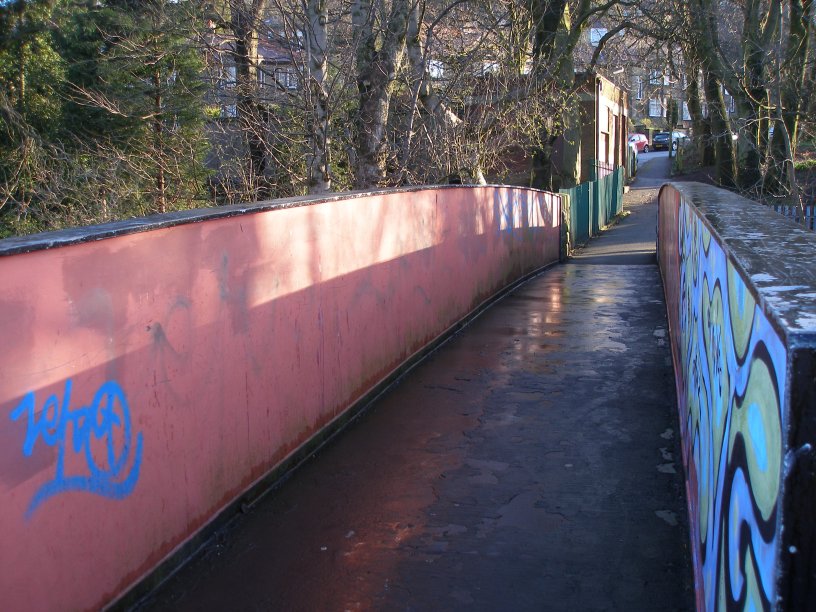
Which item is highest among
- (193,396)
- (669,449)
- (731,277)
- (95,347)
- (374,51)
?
(374,51)

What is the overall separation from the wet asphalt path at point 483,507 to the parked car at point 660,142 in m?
67.3

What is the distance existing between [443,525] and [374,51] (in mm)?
9591

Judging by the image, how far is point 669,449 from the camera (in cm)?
582

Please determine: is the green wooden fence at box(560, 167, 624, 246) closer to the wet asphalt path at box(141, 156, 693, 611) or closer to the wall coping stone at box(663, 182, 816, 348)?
the wet asphalt path at box(141, 156, 693, 611)

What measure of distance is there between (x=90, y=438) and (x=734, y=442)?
8.13 feet

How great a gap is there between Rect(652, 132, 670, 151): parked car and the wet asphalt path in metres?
67.3

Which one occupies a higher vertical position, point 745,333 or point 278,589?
point 745,333

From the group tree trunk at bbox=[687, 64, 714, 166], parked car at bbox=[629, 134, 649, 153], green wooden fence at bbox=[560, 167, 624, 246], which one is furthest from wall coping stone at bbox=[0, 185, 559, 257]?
parked car at bbox=[629, 134, 649, 153]

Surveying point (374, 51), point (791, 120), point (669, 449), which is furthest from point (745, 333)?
point (791, 120)

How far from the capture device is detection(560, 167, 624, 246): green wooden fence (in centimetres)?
2131

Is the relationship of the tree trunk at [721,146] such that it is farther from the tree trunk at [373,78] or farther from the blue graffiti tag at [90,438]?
the blue graffiti tag at [90,438]

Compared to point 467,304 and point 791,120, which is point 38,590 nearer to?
point 467,304

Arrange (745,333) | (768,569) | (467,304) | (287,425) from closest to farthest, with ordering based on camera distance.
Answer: (768,569)
(745,333)
(287,425)
(467,304)

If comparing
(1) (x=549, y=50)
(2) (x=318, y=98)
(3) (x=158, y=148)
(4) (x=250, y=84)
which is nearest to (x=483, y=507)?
(2) (x=318, y=98)
